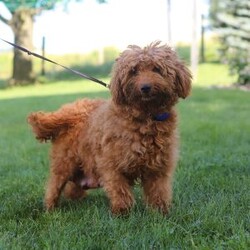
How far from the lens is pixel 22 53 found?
92.5 ft

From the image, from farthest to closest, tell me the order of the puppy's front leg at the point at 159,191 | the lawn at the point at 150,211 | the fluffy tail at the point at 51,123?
the fluffy tail at the point at 51,123 < the puppy's front leg at the point at 159,191 < the lawn at the point at 150,211

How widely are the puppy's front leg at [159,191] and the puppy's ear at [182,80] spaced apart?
2.39 feet

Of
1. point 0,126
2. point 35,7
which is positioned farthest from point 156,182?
point 35,7

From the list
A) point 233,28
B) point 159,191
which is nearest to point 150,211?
point 159,191

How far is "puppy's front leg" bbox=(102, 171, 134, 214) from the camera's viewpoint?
15.9 ft

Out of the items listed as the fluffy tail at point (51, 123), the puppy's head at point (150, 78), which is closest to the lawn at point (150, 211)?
the fluffy tail at point (51, 123)

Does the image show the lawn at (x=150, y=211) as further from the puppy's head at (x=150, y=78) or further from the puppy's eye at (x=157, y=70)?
the puppy's eye at (x=157, y=70)

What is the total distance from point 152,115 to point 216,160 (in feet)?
8.83

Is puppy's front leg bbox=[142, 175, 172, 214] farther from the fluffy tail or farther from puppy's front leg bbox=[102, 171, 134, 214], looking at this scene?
the fluffy tail

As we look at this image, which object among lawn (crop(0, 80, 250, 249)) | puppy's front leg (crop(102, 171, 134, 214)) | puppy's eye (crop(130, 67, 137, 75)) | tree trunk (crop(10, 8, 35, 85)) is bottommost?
lawn (crop(0, 80, 250, 249))

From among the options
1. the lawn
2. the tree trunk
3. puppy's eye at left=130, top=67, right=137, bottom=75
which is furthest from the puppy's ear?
the tree trunk

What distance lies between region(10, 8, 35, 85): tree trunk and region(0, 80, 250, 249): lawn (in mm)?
18866

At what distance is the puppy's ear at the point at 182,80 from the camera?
15.9 feet

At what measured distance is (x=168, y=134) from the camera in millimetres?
4824
